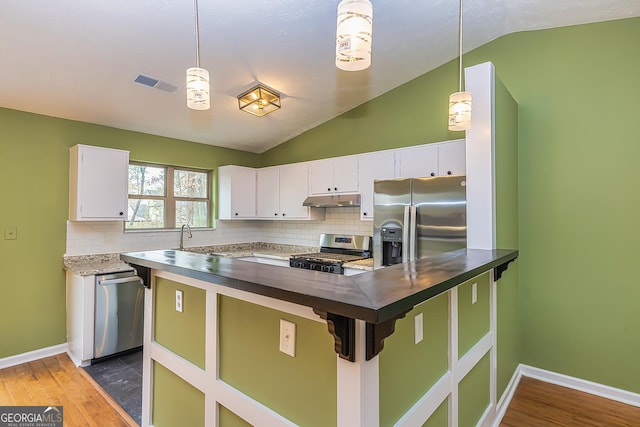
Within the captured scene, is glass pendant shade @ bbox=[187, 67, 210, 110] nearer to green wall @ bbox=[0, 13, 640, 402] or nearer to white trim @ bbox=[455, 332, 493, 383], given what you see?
white trim @ bbox=[455, 332, 493, 383]

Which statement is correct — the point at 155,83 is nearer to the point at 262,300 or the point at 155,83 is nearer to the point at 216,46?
the point at 216,46

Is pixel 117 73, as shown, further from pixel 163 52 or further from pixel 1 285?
pixel 1 285

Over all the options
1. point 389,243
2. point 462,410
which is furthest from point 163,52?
point 462,410

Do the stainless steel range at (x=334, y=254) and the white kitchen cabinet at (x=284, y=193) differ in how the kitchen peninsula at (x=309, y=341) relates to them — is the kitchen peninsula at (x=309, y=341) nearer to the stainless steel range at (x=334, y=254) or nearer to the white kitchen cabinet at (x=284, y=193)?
the stainless steel range at (x=334, y=254)

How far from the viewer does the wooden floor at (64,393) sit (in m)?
2.42

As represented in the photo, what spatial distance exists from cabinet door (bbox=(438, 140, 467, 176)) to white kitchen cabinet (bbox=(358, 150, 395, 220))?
52 cm

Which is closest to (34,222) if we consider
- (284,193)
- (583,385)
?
(284,193)

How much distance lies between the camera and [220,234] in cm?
496

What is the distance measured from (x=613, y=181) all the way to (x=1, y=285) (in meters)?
5.69

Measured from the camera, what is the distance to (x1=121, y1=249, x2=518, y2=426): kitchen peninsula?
1.04m

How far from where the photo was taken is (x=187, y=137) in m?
4.49

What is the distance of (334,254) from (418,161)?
1593 mm

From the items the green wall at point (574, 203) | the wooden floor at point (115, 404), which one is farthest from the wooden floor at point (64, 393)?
the green wall at point (574, 203)

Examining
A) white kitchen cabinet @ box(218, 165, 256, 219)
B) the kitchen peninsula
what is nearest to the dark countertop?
the kitchen peninsula
